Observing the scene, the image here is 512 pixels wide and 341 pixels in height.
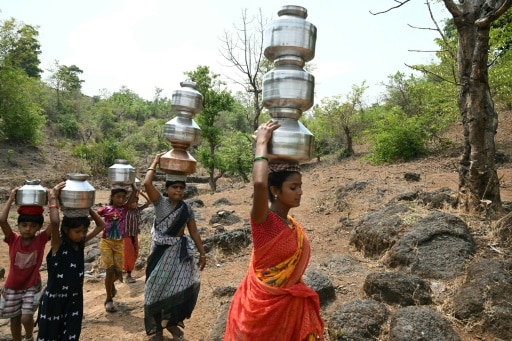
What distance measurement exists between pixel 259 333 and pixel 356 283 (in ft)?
7.95

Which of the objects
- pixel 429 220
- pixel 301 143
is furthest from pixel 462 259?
pixel 301 143

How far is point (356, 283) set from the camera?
4.24m

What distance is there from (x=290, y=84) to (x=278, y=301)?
116 centimetres

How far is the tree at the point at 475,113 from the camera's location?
5023 mm

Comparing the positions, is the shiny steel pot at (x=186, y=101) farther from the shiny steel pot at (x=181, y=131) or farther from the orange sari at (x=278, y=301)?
the orange sari at (x=278, y=301)

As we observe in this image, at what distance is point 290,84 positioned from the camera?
6.55ft

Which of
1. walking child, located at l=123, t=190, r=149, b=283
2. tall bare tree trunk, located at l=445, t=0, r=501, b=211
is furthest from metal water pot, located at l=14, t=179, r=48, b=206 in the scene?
tall bare tree trunk, located at l=445, t=0, r=501, b=211

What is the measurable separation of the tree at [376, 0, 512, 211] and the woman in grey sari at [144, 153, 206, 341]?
378 centimetres

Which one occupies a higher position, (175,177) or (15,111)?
(15,111)

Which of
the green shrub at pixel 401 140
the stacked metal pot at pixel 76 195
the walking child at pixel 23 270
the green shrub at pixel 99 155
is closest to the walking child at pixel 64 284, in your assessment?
the stacked metal pot at pixel 76 195

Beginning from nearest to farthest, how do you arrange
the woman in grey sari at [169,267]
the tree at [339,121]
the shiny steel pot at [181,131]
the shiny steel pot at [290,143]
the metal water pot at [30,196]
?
1. the shiny steel pot at [290,143]
2. the metal water pot at [30,196]
3. the shiny steel pot at [181,131]
4. the woman in grey sari at [169,267]
5. the tree at [339,121]

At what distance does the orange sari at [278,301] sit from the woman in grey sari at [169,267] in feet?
4.83

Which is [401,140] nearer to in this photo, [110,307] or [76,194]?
[110,307]

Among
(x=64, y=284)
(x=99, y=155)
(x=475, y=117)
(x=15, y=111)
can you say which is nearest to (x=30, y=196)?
(x=64, y=284)
